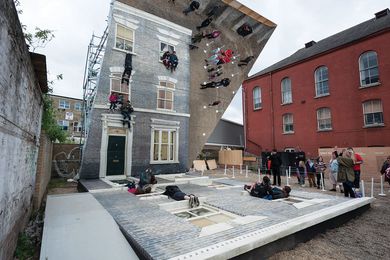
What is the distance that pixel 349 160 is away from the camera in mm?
7602

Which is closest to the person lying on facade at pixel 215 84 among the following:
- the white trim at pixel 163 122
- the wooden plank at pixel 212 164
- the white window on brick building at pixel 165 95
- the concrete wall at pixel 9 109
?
the white window on brick building at pixel 165 95

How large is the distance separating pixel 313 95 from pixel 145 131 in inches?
687

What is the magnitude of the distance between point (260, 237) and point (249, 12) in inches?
670

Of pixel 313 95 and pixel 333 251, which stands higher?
pixel 313 95

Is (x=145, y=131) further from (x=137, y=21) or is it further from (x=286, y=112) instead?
(x=286, y=112)

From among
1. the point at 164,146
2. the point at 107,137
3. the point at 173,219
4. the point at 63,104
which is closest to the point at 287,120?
the point at 164,146

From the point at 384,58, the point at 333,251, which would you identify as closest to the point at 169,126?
the point at 333,251

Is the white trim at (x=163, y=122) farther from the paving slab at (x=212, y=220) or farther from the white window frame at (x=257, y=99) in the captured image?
the white window frame at (x=257, y=99)

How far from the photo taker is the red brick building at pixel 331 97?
16672mm

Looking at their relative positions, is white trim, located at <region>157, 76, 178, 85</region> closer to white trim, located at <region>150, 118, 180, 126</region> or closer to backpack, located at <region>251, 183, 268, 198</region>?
white trim, located at <region>150, 118, 180, 126</region>

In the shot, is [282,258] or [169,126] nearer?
[282,258]

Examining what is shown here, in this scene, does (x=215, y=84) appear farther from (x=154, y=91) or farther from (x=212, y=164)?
(x=212, y=164)

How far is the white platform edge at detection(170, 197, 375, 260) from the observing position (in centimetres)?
332

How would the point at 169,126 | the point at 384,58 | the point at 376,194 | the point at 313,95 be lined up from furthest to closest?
the point at 313,95 < the point at 384,58 < the point at 169,126 < the point at 376,194
